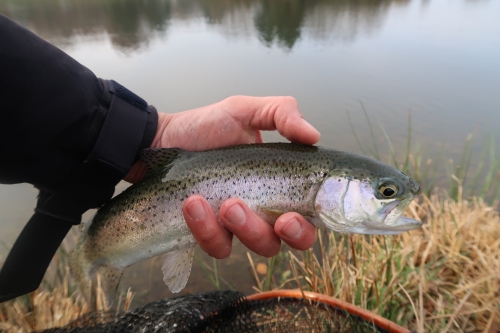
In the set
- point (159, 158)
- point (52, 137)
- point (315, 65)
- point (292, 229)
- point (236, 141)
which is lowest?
point (315, 65)

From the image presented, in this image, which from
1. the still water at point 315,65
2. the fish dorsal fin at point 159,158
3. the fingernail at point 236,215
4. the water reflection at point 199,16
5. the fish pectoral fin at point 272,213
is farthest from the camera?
the water reflection at point 199,16

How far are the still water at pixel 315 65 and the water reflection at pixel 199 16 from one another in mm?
126

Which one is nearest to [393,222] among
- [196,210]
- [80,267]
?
[196,210]

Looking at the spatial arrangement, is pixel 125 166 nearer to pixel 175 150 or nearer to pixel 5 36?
Result: pixel 175 150

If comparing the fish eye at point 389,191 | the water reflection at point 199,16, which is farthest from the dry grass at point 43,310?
the water reflection at point 199,16

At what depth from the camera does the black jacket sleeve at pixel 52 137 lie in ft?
6.93

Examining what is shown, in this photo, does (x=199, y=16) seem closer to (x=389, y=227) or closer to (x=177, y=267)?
(x=177, y=267)

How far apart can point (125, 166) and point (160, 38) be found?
16838 mm

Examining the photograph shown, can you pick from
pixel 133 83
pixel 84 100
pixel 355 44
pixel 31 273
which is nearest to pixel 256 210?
pixel 84 100

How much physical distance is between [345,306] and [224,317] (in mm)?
922

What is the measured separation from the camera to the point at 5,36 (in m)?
2.05

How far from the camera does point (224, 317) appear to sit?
2.43m

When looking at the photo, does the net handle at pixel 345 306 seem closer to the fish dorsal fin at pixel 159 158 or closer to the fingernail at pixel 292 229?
the fingernail at pixel 292 229

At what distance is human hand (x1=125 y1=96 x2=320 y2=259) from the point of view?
223cm
